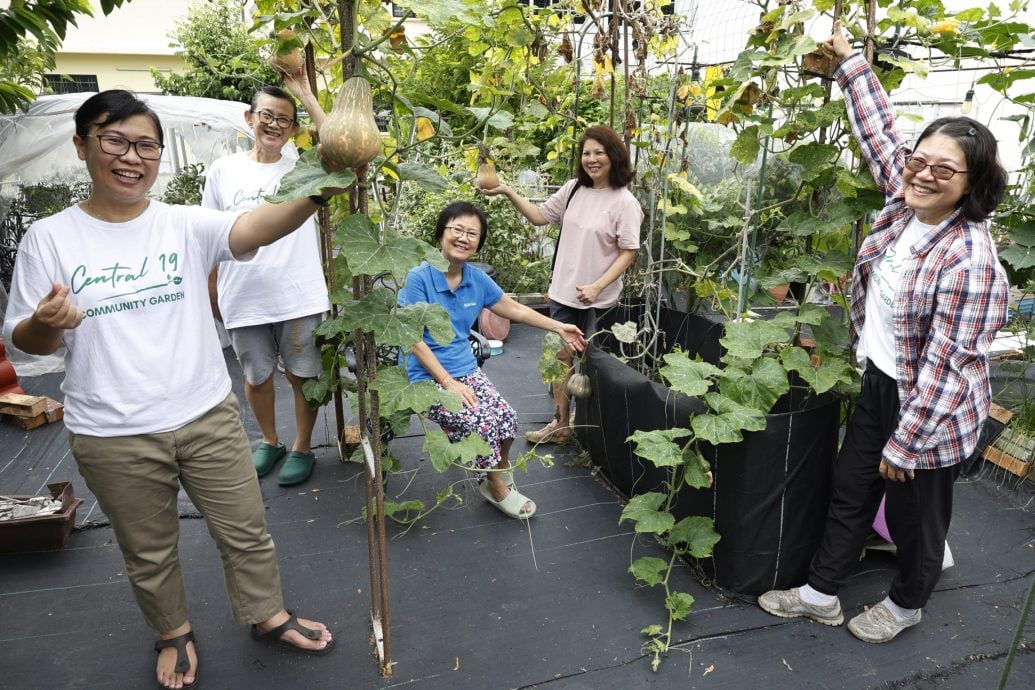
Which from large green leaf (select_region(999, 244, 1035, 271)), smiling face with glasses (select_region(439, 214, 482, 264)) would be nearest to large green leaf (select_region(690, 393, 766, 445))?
smiling face with glasses (select_region(439, 214, 482, 264))

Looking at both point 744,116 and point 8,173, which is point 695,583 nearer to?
point 744,116

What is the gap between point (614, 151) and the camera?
2.97 meters

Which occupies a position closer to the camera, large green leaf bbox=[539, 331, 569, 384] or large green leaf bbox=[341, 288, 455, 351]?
large green leaf bbox=[341, 288, 455, 351]

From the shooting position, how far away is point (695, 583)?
7.76 ft

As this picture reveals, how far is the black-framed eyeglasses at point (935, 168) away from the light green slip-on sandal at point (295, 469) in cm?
258

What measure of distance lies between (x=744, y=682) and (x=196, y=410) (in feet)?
5.56

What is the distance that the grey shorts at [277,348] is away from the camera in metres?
2.81

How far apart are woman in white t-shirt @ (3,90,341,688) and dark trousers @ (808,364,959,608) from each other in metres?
1.66

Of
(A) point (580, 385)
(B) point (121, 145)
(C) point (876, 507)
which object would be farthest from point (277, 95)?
(C) point (876, 507)

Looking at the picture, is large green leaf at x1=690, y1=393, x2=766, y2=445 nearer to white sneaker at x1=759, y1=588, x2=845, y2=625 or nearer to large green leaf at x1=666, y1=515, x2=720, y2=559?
large green leaf at x1=666, y1=515, x2=720, y2=559

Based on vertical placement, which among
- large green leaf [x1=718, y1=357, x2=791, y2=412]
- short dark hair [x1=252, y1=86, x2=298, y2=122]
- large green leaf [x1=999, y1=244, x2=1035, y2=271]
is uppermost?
short dark hair [x1=252, y1=86, x2=298, y2=122]

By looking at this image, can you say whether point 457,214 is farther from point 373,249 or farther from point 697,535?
point 697,535

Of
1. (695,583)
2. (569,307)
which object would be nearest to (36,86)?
(569,307)

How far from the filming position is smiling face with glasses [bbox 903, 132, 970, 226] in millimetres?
1720
